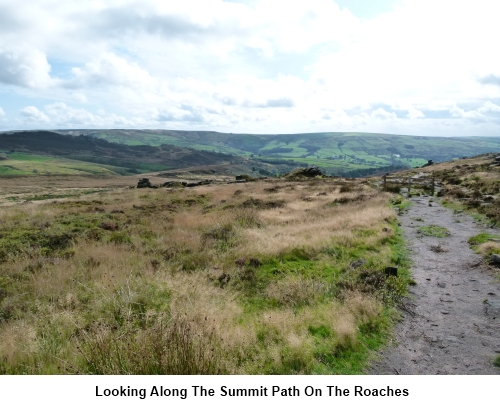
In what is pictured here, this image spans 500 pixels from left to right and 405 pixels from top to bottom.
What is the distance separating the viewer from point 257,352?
5.69 metres

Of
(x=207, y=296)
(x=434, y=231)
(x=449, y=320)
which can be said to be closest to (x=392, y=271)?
(x=449, y=320)

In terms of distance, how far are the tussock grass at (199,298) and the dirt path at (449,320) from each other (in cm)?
53

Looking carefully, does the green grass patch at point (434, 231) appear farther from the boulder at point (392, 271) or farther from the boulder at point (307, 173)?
the boulder at point (307, 173)

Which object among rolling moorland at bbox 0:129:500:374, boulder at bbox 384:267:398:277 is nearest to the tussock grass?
rolling moorland at bbox 0:129:500:374

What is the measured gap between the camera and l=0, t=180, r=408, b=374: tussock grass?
16.8 feet

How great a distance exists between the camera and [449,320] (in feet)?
24.2

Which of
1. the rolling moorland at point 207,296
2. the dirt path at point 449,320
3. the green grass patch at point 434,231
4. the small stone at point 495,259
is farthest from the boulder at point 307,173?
the small stone at point 495,259

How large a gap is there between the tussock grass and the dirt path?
0.53 meters

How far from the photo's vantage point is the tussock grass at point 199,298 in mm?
5129

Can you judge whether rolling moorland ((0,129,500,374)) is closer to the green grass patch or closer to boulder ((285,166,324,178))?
the green grass patch

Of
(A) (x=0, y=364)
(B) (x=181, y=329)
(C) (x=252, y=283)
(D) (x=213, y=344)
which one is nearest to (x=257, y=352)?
(D) (x=213, y=344)

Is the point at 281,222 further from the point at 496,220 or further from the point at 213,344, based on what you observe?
the point at 213,344
